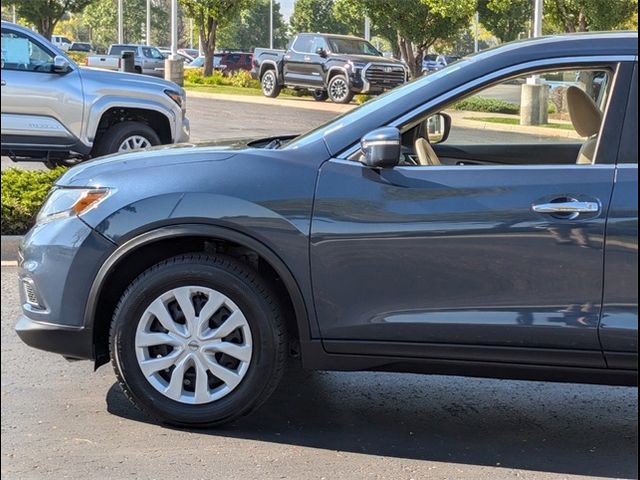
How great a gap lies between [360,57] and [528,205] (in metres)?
23.3

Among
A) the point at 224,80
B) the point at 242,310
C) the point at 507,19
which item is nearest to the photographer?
the point at 242,310

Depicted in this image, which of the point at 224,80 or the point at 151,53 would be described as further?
the point at 151,53

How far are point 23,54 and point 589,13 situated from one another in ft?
56.9

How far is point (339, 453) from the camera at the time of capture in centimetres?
432

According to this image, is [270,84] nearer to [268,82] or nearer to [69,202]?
[268,82]

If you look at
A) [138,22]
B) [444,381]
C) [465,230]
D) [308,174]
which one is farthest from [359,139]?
[138,22]

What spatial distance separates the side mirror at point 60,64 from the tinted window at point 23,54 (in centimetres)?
6

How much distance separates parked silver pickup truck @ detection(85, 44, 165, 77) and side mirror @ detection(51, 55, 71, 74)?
778 inches

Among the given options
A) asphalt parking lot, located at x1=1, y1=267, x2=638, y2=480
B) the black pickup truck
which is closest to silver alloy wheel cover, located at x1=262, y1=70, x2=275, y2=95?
the black pickup truck

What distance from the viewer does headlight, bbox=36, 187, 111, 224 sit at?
4496mm

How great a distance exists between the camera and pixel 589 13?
25188 millimetres

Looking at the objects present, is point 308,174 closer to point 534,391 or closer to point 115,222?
point 115,222

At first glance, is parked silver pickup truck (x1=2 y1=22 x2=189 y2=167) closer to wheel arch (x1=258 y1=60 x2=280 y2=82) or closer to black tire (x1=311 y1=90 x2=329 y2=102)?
black tire (x1=311 y1=90 x2=329 y2=102)

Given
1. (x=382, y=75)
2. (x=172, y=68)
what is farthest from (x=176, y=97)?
(x=172, y=68)
